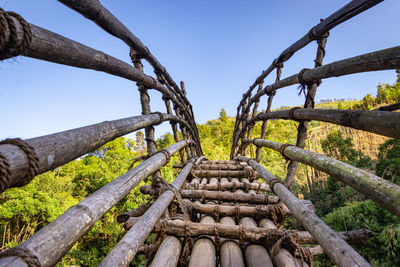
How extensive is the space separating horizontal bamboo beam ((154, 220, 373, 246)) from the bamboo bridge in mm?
10

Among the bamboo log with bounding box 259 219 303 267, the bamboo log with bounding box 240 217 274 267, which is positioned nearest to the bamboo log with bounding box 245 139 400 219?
the bamboo log with bounding box 259 219 303 267

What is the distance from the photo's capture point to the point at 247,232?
205cm

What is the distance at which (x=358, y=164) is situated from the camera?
1552cm

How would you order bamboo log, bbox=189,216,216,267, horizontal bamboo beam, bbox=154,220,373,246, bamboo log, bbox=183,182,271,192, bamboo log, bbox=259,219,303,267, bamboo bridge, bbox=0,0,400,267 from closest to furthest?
bamboo bridge, bbox=0,0,400,267
bamboo log, bbox=259,219,303,267
bamboo log, bbox=189,216,216,267
horizontal bamboo beam, bbox=154,220,373,246
bamboo log, bbox=183,182,271,192

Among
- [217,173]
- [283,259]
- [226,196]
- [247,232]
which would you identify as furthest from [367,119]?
[217,173]

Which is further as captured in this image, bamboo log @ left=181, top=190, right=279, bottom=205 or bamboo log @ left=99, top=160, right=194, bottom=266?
bamboo log @ left=181, top=190, right=279, bottom=205

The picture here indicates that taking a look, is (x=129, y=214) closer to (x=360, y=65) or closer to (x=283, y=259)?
(x=283, y=259)

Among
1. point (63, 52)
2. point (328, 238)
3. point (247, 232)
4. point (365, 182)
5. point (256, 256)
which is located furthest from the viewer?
point (247, 232)

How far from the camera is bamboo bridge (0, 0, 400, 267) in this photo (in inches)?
38.3

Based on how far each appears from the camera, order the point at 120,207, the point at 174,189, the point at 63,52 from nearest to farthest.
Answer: the point at 63,52, the point at 174,189, the point at 120,207

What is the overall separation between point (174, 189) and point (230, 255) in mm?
1133

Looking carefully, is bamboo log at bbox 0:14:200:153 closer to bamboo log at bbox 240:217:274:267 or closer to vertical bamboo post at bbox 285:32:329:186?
bamboo log at bbox 240:217:274:267

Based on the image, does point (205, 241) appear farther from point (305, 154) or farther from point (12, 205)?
point (12, 205)

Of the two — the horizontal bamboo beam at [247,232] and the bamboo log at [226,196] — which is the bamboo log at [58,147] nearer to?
the horizontal bamboo beam at [247,232]
